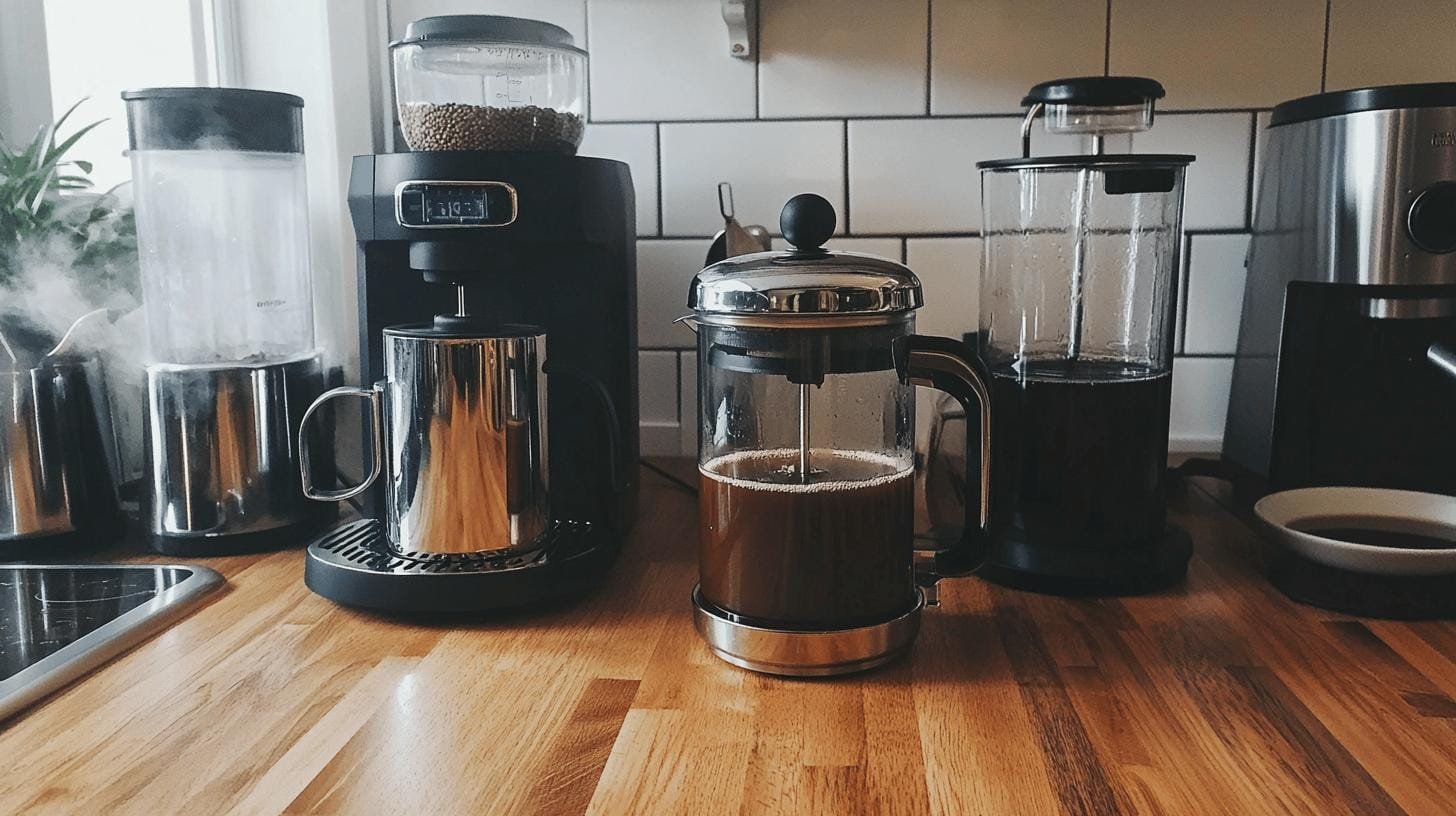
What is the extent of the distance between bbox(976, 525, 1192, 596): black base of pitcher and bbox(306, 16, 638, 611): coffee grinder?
0.93 feet

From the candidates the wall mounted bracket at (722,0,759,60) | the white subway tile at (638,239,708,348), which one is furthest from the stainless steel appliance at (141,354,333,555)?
the wall mounted bracket at (722,0,759,60)

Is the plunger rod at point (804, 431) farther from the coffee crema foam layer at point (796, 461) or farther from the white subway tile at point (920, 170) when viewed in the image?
the white subway tile at point (920, 170)

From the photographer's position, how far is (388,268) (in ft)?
2.63

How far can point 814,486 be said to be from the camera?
61 cm

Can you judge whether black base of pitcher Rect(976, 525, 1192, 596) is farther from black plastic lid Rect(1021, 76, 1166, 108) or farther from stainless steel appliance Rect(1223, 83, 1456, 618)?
black plastic lid Rect(1021, 76, 1166, 108)

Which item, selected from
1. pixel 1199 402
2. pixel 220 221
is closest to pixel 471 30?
pixel 220 221

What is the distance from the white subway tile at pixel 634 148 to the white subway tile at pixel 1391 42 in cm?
63

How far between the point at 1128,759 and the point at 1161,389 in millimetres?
294

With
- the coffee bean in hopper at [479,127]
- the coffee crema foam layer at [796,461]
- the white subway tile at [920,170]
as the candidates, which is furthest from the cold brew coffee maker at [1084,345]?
the coffee bean in hopper at [479,127]

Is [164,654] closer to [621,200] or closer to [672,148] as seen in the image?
[621,200]

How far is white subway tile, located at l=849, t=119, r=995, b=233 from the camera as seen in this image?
1033 mm

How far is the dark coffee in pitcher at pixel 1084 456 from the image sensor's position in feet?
2.36

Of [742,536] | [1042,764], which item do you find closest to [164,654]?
[742,536]

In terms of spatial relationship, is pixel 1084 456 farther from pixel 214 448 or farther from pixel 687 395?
pixel 214 448
